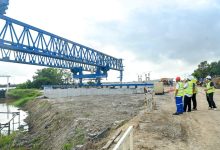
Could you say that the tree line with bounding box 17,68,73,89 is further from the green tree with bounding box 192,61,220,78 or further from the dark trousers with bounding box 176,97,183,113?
the dark trousers with bounding box 176,97,183,113

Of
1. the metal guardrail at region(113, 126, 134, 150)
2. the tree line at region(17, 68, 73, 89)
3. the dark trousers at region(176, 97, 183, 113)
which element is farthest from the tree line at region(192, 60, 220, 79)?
the metal guardrail at region(113, 126, 134, 150)

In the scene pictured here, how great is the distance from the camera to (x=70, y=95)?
150ft

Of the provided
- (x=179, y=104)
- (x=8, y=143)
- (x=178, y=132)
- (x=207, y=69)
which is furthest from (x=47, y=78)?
(x=178, y=132)

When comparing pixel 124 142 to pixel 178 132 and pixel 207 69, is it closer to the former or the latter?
pixel 178 132

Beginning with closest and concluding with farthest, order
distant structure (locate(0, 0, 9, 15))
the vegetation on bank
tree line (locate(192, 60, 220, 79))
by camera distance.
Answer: the vegetation on bank → distant structure (locate(0, 0, 9, 15)) → tree line (locate(192, 60, 220, 79))

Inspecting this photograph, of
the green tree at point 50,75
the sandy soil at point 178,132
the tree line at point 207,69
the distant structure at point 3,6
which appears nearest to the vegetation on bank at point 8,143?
the sandy soil at point 178,132

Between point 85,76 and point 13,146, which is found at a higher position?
point 85,76

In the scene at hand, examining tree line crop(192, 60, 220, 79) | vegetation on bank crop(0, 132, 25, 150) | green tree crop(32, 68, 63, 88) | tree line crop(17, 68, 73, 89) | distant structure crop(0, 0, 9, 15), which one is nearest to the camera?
vegetation on bank crop(0, 132, 25, 150)

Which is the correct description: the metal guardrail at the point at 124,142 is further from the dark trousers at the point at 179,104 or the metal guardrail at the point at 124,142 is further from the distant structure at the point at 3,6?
the distant structure at the point at 3,6

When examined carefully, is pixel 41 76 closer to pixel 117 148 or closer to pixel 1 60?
pixel 1 60

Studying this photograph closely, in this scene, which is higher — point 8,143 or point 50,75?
point 50,75

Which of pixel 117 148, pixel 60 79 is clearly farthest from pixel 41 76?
pixel 117 148

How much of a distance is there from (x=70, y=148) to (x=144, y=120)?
125 inches

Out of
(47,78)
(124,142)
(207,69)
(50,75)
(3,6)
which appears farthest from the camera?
(50,75)
